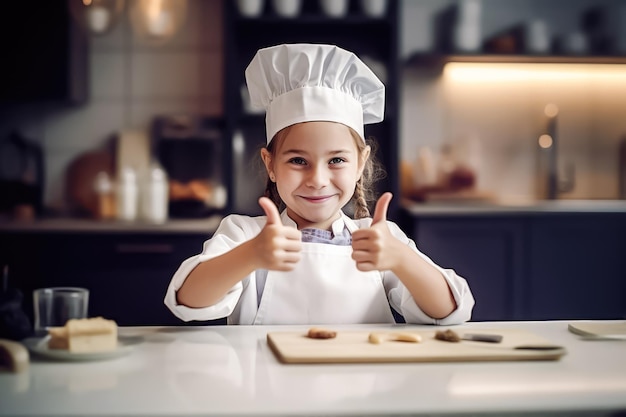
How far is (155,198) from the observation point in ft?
10.3

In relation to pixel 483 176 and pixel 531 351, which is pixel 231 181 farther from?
pixel 531 351

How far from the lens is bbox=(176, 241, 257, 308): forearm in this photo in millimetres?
1215

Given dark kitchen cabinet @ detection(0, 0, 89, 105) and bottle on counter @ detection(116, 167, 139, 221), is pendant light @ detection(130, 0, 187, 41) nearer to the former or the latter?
dark kitchen cabinet @ detection(0, 0, 89, 105)

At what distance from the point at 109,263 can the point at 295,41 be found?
1.28 metres

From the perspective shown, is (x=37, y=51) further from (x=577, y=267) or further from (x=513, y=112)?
(x=577, y=267)

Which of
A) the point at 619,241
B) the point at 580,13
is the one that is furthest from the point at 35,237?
the point at 580,13

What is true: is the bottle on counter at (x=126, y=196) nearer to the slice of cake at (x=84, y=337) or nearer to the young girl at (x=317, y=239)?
the young girl at (x=317, y=239)

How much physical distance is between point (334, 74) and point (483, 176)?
7.59ft

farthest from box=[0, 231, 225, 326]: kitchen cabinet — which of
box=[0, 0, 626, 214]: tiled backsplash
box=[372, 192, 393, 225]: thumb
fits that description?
box=[372, 192, 393, 225]: thumb

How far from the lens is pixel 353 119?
150 centimetres

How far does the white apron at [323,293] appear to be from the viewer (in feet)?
4.97

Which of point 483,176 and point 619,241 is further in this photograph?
point 483,176

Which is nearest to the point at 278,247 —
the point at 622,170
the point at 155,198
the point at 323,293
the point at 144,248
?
the point at 323,293

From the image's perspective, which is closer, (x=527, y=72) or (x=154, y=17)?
(x=154, y=17)
